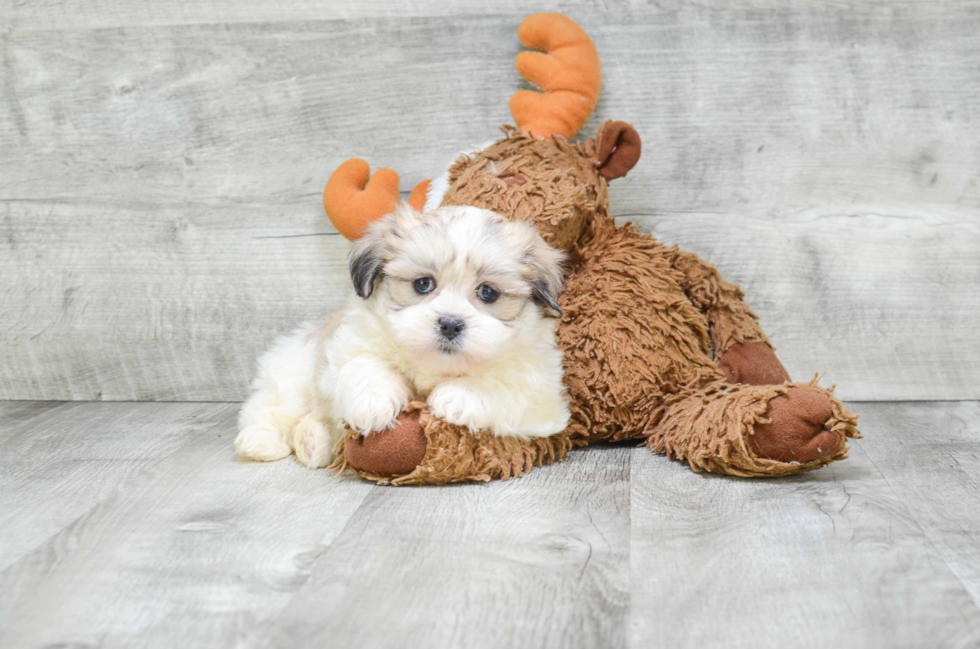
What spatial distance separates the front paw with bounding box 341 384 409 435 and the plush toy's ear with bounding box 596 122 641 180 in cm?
84

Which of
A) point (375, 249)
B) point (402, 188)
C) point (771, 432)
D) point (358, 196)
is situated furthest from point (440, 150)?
point (771, 432)

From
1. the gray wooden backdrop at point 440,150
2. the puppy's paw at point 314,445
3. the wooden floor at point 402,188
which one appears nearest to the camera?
the puppy's paw at point 314,445

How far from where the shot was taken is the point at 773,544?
1.45 metres

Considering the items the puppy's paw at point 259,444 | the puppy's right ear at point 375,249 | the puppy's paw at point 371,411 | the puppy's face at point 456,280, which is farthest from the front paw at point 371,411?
the puppy's paw at point 259,444

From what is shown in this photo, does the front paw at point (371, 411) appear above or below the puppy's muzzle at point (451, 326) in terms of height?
below

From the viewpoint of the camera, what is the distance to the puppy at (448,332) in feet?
5.66

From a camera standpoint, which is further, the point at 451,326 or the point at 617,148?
the point at 617,148

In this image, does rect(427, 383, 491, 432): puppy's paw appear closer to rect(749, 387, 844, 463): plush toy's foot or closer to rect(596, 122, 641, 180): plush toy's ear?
rect(749, 387, 844, 463): plush toy's foot

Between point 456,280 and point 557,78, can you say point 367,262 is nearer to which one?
point 456,280

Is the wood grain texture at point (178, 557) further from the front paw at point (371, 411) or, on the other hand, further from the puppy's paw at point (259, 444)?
the front paw at point (371, 411)

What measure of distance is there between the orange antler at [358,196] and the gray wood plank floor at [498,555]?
0.69m

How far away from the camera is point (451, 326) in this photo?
1.68 m

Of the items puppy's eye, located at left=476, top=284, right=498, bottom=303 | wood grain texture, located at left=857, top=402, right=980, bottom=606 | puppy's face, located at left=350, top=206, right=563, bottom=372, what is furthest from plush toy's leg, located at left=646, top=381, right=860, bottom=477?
puppy's eye, located at left=476, top=284, right=498, bottom=303

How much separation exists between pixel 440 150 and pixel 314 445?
3.28 ft
